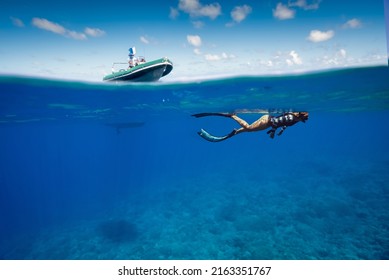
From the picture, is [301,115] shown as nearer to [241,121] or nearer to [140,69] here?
[241,121]

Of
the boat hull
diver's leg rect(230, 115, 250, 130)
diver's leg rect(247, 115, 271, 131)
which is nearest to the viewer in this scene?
diver's leg rect(247, 115, 271, 131)

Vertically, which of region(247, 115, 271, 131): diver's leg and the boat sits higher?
the boat

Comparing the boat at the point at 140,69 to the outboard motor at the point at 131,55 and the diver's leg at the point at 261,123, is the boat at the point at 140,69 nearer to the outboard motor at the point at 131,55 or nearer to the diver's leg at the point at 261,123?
the outboard motor at the point at 131,55

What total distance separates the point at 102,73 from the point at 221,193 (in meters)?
14.3

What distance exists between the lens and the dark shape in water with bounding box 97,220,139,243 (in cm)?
1491

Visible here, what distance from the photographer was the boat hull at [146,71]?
10.6 m

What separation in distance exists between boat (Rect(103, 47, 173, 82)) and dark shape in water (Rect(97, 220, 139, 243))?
977 centimetres

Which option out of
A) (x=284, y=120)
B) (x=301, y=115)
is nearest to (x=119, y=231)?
(x=284, y=120)

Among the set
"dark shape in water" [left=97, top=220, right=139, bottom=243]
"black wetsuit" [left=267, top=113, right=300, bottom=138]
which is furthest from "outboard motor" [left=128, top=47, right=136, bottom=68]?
"dark shape in water" [left=97, top=220, right=139, bottom=243]

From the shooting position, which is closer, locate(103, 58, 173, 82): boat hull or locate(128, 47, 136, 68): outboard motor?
locate(128, 47, 136, 68): outboard motor

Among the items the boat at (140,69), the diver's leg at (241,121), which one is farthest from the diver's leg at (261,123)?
the boat at (140,69)

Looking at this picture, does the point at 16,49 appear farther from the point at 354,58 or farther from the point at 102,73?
the point at 354,58

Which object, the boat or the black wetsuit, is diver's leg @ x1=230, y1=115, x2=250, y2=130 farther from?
the boat

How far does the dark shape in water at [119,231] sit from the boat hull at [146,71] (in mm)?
9768
